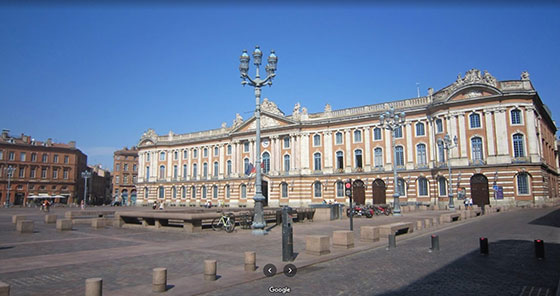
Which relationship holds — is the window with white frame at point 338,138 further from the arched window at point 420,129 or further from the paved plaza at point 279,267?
the paved plaza at point 279,267

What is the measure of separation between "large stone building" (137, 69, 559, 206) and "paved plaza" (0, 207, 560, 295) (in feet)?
62.2

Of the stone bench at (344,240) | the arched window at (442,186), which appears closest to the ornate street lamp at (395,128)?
the arched window at (442,186)

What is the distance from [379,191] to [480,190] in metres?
12.6

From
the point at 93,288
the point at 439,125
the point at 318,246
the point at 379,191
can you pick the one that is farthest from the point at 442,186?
the point at 93,288

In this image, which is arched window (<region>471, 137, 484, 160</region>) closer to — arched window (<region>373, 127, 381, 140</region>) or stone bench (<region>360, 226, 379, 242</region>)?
arched window (<region>373, 127, 381, 140</region>)

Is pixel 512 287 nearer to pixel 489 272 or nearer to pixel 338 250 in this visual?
pixel 489 272

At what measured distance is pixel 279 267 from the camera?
1089 centimetres

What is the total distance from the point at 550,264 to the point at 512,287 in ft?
11.4

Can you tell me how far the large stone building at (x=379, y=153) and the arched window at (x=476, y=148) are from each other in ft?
0.35

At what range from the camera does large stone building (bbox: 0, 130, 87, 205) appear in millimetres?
77562

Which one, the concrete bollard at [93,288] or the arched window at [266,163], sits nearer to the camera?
the concrete bollard at [93,288]

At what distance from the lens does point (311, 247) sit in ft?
43.2

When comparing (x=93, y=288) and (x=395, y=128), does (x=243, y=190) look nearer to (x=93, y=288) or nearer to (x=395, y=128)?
(x=395, y=128)

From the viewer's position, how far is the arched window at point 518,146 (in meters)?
44.0
